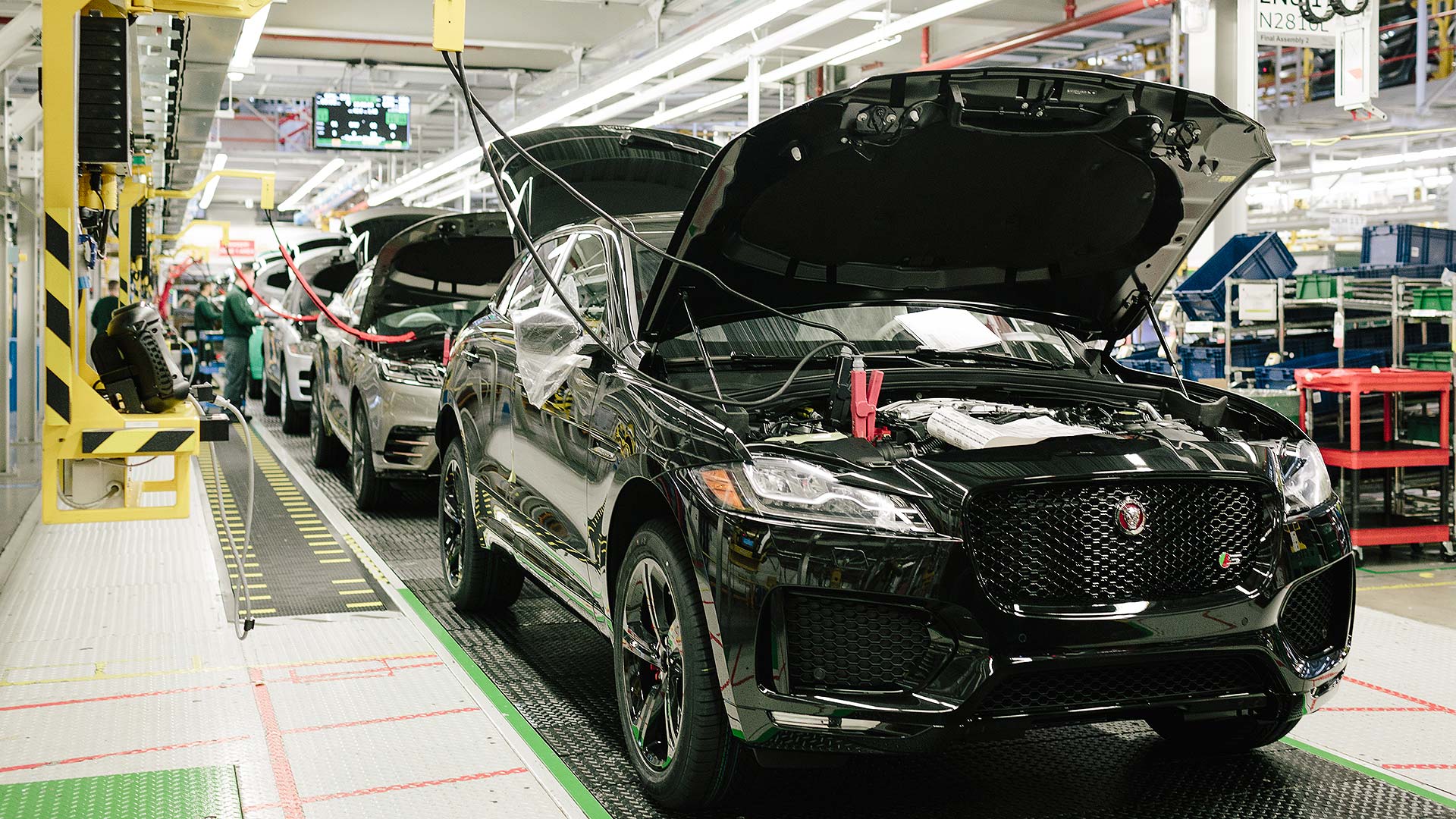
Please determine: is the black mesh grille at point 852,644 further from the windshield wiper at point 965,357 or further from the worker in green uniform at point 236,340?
the worker in green uniform at point 236,340

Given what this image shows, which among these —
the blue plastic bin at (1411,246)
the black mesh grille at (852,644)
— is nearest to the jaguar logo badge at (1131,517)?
the black mesh grille at (852,644)

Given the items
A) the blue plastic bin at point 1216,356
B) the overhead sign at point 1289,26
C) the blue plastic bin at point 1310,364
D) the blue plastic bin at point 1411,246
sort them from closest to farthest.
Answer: the blue plastic bin at point 1310,364
the blue plastic bin at point 1216,356
the overhead sign at point 1289,26
the blue plastic bin at point 1411,246

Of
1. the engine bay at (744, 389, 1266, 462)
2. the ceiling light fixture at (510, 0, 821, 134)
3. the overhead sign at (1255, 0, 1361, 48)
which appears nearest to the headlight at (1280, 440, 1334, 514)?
the engine bay at (744, 389, 1266, 462)

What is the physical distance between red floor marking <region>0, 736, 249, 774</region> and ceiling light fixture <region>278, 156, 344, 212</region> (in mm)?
19544

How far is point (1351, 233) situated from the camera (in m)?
22.2

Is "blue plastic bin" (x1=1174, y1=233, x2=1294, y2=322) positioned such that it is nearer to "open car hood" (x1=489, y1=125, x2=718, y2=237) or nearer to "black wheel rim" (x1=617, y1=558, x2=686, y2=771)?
"open car hood" (x1=489, y1=125, x2=718, y2=237)

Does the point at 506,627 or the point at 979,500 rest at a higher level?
the point at 979,500

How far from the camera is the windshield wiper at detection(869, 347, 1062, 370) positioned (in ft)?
12.5

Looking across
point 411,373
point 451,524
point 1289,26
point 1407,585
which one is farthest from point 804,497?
point 1289,26

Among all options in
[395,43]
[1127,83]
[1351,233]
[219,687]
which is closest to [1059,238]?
[1127,83]

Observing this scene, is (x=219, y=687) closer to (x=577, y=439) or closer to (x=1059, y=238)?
(x=577, y=439)

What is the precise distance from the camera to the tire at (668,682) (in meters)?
3.00

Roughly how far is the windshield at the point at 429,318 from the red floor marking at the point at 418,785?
5084mm

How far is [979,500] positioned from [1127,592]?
405 millimetres
